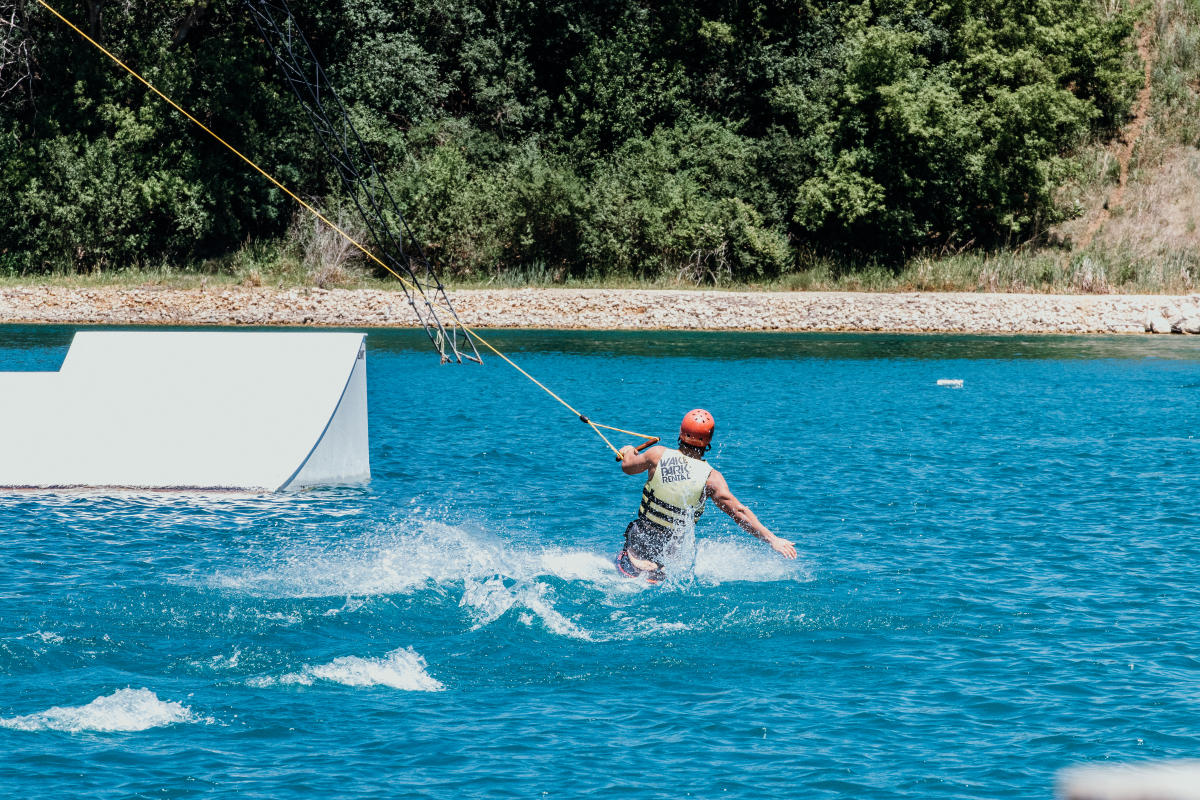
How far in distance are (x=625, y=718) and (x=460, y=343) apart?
31.8m

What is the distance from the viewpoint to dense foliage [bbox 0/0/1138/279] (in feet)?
160

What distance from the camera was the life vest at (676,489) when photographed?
1098 centimetres

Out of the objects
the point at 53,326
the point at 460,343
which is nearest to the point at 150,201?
the point at 53,326

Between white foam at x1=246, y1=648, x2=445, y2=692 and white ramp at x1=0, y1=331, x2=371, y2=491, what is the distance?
24.0 feet

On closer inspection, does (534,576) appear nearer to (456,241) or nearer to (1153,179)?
(456,241)

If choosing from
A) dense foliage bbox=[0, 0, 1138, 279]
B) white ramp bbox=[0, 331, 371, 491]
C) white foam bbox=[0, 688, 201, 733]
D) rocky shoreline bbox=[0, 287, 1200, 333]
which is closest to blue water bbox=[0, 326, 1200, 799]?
white foam bbox=[0, 688, 201, 733]

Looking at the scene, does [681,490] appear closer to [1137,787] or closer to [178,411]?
[178,411]

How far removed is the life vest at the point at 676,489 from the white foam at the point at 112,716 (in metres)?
4.21

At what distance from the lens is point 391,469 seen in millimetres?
19531

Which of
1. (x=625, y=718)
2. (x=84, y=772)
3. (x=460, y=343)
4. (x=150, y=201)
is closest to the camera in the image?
(x=84, y=772)

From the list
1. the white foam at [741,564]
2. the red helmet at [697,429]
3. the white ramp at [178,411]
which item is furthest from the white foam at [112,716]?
the white ramp at [178,411]

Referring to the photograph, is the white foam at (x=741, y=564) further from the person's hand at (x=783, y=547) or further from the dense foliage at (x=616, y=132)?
the dense foliage at (x=616, y=132)

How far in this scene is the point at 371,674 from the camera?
9.38 m

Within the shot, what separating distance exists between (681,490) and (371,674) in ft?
10.0
